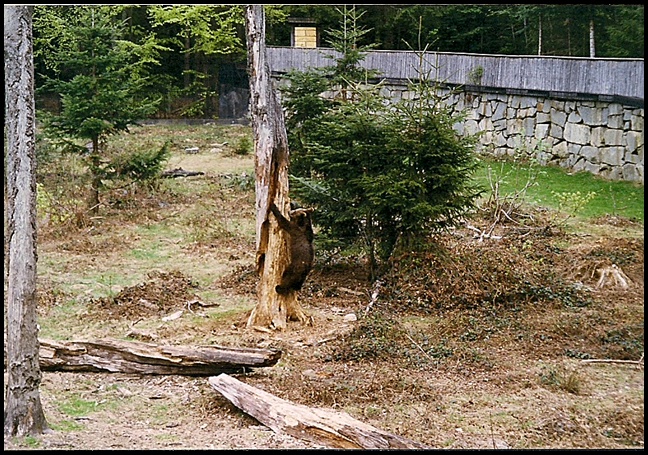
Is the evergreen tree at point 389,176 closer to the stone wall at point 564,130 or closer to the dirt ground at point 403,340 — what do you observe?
the dirt ground at point 403,340

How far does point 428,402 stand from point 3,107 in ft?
12.1

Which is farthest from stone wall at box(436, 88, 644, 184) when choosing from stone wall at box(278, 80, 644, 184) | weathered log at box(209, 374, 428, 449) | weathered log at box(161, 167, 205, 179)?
weathered log at box(209, 374, 428, 449)

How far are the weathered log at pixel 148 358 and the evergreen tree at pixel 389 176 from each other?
3.10 meters

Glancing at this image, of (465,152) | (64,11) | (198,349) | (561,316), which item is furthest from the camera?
(64,11)

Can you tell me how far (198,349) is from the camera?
7.05 m

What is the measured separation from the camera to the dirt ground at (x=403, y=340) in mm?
Answer: 5891

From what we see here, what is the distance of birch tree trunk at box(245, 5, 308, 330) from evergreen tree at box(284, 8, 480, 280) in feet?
4.82

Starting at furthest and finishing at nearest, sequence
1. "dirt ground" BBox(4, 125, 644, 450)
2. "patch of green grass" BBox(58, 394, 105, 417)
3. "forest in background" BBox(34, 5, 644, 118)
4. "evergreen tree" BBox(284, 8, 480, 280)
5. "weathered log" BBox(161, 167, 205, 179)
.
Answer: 1. "forest in background" BBox(34, 5, 644, 118)
2. "weathered log" BBox(161, 167, 205, 179)
3. "evergreen tree" BBox(284, 8, 480, 280)
4. "patch of green grass" BBox(58, 394, 105, 417)
5. "dirt ground" BBox(4, 125, 644, 450)

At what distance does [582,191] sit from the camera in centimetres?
1461

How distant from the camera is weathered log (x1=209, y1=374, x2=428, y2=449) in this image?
5.23 meters

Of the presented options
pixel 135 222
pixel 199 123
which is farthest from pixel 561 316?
pixel 199 123

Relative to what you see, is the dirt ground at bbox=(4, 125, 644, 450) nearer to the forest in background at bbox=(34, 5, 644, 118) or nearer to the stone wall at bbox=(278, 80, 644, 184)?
the stone wall at bbox=(278, 80, 644, 184)

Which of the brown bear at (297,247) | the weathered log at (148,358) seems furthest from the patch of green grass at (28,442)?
the brown bear at (297,247)

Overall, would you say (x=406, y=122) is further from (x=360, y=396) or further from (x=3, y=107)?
(x=3, y=107)
